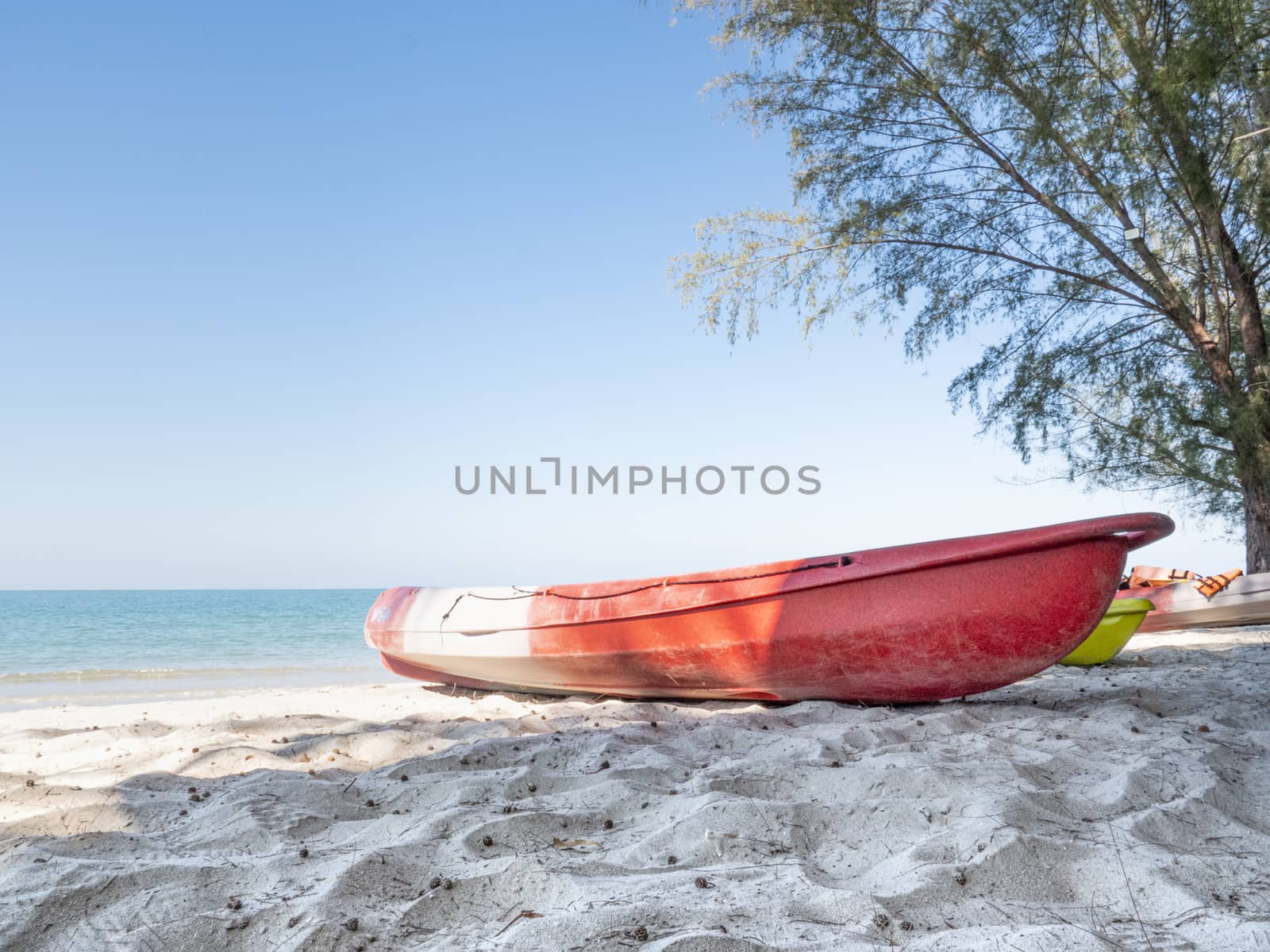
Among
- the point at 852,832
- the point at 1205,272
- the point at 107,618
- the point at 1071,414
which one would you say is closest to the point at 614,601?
the point at 852,832

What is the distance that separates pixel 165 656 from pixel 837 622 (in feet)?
35.8

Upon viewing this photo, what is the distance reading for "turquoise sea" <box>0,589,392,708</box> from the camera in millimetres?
7867

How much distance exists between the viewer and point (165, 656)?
11344mm

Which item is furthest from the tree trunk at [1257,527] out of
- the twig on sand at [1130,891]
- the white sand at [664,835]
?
the twig on sand at [1130,891]

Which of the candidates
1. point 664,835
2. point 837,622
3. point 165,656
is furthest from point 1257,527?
point 165,656

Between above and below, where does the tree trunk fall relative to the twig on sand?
above

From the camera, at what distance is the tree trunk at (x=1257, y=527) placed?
265 inches

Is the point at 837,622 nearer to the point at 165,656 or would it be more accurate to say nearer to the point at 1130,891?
the point at 1130,891

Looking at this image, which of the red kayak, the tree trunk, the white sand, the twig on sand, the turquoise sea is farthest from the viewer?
the turquoise sea

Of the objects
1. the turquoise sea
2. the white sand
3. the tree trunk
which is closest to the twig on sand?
the white sand

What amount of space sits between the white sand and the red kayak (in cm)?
31

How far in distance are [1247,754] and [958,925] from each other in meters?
1.83

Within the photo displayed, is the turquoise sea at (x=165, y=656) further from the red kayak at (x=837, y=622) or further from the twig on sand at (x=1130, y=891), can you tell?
the twig on sand at (x=1130, y=891)

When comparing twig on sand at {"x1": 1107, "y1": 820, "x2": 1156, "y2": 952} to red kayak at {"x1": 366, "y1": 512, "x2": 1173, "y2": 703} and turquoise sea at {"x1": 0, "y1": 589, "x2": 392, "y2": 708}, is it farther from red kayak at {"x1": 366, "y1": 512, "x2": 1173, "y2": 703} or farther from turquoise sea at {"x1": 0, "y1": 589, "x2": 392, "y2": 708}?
turquoise sea at {"x1": 0, "y1": 589, "x2": 392, "y2": 708}
